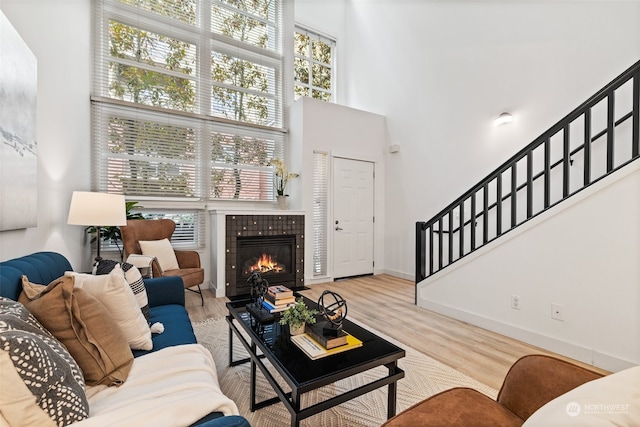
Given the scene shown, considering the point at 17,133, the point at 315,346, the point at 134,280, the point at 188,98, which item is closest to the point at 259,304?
the point at 315,346

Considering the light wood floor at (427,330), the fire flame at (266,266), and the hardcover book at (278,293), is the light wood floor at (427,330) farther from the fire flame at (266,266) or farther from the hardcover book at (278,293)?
the hardcover book at (278,293)

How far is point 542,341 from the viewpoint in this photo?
2447 mm

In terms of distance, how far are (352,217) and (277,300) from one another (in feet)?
10.8

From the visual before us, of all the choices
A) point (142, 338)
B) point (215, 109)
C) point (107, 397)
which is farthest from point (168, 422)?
point (215, 109)

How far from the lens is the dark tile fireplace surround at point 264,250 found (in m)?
3.95

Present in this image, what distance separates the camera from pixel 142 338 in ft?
4.73

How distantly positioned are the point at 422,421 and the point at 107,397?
3.75ft

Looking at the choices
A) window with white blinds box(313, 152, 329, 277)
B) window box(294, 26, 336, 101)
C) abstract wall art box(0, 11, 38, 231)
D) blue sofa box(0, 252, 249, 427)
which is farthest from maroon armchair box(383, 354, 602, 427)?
window box(294, 26, 336, 101)

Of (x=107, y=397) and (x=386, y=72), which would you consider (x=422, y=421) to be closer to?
(x=107, y=397)

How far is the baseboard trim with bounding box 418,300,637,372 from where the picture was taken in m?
2.08

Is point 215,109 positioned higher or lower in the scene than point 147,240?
higher

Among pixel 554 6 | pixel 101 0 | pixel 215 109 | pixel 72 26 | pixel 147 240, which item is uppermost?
pixel 101 0

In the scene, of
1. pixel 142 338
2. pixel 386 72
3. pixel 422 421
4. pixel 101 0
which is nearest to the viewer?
pixel 422 421

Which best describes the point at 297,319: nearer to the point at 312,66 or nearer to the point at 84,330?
the point at 84,330
